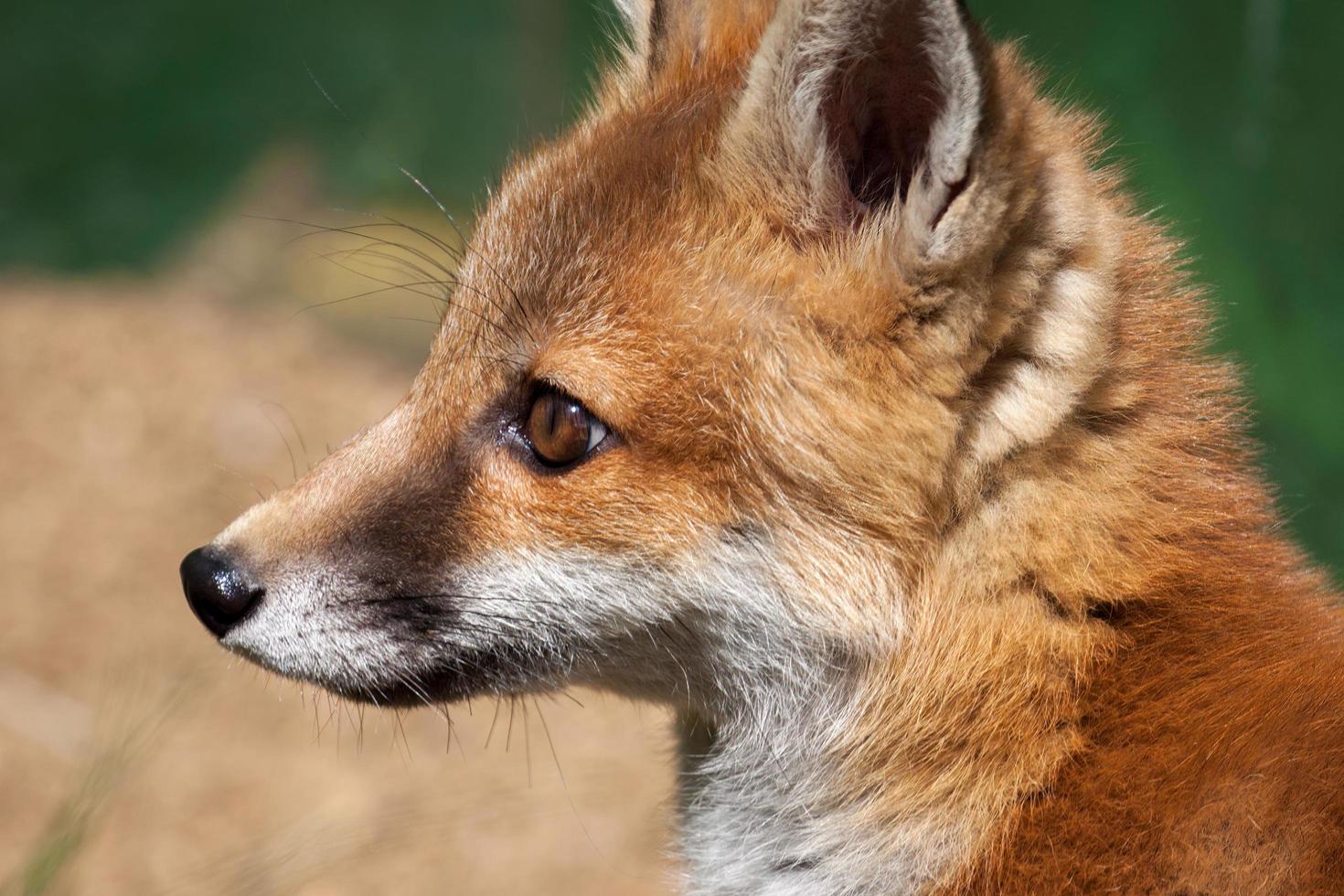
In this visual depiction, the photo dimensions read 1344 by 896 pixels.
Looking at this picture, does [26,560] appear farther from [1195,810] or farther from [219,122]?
[1195,810]

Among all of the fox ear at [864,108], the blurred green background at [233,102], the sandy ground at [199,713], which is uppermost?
the fox ear at [864,108]

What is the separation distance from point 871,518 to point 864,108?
3.15 ft

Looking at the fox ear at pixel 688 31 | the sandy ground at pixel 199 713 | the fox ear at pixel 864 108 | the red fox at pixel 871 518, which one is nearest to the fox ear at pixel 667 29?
the fox ear at pixel 688 31

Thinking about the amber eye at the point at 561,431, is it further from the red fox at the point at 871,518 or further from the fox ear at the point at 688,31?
the fox ear at the point at 688,31

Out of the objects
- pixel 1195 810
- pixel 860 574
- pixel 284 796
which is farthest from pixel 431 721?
pixel 1195 810

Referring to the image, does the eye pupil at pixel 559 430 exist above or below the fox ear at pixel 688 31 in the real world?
below

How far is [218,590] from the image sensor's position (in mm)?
3203

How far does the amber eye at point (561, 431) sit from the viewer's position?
3.11 meters

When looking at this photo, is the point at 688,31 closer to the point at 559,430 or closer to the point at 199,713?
the point at 559,430

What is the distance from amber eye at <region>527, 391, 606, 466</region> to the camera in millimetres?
3105

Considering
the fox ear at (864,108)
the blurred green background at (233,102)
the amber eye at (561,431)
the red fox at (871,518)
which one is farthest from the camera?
the blurred green background at (233,102)

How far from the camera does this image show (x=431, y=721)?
7.59m

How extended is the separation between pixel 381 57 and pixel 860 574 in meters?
8.28

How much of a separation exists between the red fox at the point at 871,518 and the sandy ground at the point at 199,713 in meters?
0.92
